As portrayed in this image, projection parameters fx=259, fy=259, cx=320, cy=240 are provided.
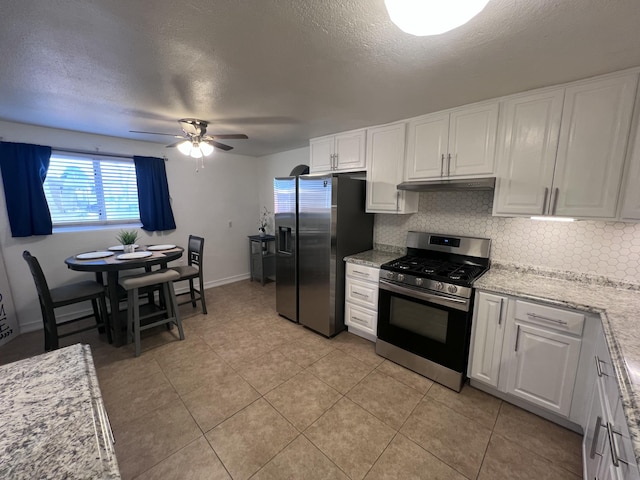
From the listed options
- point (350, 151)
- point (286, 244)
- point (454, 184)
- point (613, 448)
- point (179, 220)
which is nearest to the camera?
point (613, 448)

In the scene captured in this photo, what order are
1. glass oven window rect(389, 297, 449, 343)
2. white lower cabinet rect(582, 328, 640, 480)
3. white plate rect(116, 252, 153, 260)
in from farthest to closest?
white plate rect(116, 252, 153, 260) < glass oven window rect(389, 297, 449, 343) < white lower cabinet rect(582, 328, 640, 480)

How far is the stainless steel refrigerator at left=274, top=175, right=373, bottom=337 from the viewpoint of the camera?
275 centimetres

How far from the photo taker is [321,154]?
3.30 metres

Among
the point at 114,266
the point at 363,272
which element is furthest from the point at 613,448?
the point at 114,266

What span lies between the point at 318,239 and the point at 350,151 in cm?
110

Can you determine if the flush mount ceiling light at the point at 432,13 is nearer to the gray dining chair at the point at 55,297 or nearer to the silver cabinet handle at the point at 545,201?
the silver cabinet handle at the point at 545,201

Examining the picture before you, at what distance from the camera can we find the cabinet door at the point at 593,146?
1.61 metres

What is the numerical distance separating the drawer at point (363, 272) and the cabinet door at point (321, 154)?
1.27 metres

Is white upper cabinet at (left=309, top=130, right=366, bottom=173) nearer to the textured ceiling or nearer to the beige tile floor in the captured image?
the textured ceiling

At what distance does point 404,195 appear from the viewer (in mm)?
2660

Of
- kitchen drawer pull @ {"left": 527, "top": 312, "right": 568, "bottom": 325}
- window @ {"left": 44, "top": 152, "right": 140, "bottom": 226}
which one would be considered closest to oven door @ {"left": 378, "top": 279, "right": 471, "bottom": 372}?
kitchen drawer pull @ {"left": 527, "top": 312, "right": 568, "bottom": 325}

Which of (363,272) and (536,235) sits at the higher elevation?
(536,235)

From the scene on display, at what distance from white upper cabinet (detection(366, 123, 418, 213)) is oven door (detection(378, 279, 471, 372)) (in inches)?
33.2

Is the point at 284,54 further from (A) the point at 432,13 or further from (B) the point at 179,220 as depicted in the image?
(B) the point at 179,220
